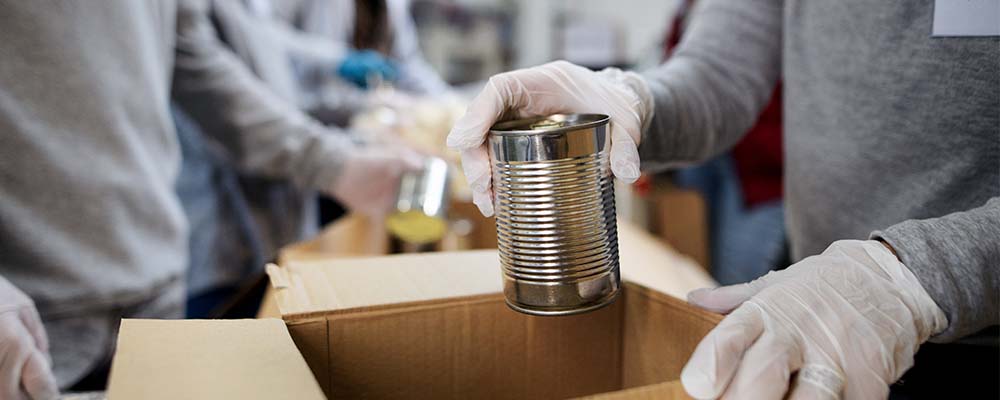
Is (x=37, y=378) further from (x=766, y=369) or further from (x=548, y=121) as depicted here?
(x=766, y=369)

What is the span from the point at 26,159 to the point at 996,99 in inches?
49.5

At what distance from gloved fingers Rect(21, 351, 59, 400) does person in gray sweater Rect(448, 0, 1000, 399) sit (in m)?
0.52

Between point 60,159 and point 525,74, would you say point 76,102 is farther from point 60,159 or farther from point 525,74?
point 525,74

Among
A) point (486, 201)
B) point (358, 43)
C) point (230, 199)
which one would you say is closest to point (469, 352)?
point (486, 201)

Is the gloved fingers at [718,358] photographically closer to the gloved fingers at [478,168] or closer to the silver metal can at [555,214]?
the silver metal can at [555,214]

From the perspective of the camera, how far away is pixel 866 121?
947 millimetres

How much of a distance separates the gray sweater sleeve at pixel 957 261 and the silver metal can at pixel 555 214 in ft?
0.93

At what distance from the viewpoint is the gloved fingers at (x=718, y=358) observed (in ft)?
1.86

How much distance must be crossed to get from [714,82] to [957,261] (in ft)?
1.60

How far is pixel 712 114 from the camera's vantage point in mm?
1032

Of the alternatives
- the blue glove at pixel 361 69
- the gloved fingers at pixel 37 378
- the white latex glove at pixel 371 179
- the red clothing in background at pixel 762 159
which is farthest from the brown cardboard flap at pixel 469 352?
the blue glove at pixel 361 69

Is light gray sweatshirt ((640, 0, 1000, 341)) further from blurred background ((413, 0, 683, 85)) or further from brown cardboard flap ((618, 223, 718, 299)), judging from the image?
blurred background ((413, 0, 683, 85))

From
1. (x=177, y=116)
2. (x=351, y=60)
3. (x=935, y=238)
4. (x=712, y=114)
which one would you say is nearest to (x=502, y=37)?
(x=351, y=60)

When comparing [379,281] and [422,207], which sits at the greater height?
[379,281]
